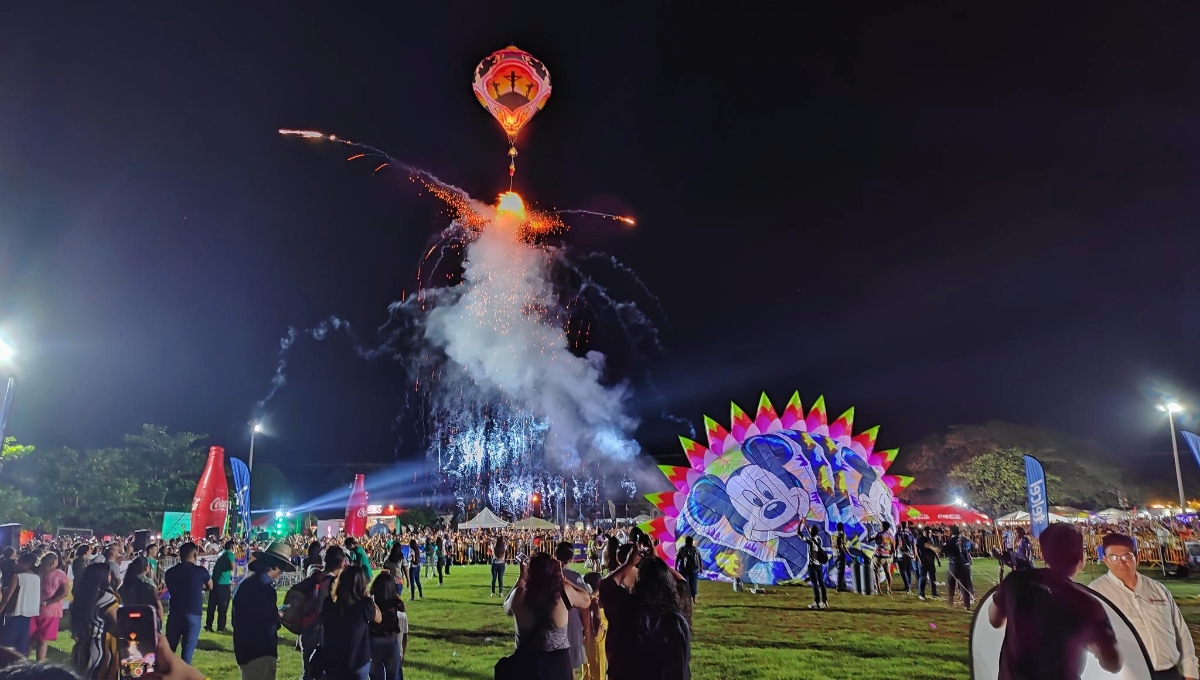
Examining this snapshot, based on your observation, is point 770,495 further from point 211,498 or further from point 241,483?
point 241,483

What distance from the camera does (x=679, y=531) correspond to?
21.2 metres

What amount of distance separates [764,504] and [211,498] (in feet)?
61.1

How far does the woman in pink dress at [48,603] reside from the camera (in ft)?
30.9

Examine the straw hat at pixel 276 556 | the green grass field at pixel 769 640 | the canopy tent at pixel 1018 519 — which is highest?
the straw hat at pixel 276 556

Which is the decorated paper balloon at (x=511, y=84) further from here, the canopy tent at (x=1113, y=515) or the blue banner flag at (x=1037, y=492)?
the canopy tent at (x=1113, y=515)

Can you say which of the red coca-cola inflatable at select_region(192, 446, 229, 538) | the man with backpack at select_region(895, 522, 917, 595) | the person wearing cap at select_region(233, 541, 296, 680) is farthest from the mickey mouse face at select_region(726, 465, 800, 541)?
the red coca-cola inflatable at select_region(192, 446, 229, 538)

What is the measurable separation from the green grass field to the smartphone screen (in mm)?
6155

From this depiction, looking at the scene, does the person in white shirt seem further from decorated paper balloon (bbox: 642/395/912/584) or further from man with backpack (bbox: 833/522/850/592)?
man with backpack (bbox: 833/522/850/592)

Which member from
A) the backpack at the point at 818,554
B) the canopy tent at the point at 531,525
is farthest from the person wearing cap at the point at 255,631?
the canopy tent at the point at 531,525

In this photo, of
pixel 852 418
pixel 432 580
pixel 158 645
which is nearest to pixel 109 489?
pixel 432 580

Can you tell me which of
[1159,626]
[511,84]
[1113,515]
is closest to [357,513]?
[511,84]

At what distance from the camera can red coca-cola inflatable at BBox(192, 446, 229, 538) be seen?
83.9ft

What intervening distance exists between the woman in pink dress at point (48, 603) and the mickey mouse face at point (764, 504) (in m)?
15.0

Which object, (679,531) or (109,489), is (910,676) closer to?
(679,531)
